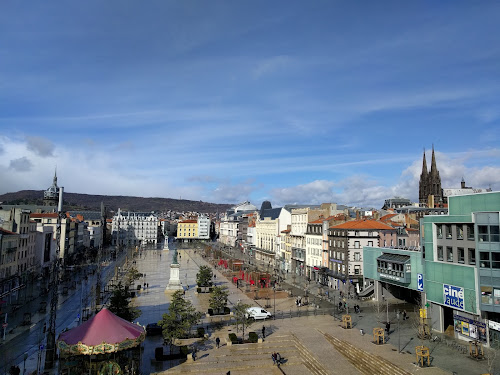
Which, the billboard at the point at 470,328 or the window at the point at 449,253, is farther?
the window at the point at 449,253

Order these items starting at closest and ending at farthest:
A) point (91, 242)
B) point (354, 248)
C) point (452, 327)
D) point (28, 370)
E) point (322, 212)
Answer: point (28, 370), point (452, 327), point (354, 248), point (322, 212), point (91, 242)

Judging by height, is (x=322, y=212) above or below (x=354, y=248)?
above

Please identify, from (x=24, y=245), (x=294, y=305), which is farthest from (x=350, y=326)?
(x=24, y=245)

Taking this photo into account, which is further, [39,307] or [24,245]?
[24,245]

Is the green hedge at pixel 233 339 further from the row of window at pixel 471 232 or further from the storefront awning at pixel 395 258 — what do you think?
the row of window at pixel 471 232

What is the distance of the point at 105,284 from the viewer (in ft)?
237

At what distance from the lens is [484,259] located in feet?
108

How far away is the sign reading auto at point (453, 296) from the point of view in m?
34.8

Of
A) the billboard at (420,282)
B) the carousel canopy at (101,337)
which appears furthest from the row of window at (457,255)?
the carousel canopy at (101,337)

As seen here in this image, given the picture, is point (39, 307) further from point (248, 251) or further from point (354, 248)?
point (248, 251)

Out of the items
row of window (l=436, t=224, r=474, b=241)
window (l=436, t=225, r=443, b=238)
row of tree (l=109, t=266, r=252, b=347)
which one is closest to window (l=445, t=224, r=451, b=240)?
row of window (l=436, t=224, r=474, b=241)

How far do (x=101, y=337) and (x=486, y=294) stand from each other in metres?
29.9

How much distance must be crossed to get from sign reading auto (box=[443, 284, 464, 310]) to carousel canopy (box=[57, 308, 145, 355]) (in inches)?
1074

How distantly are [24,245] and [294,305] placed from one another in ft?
166
